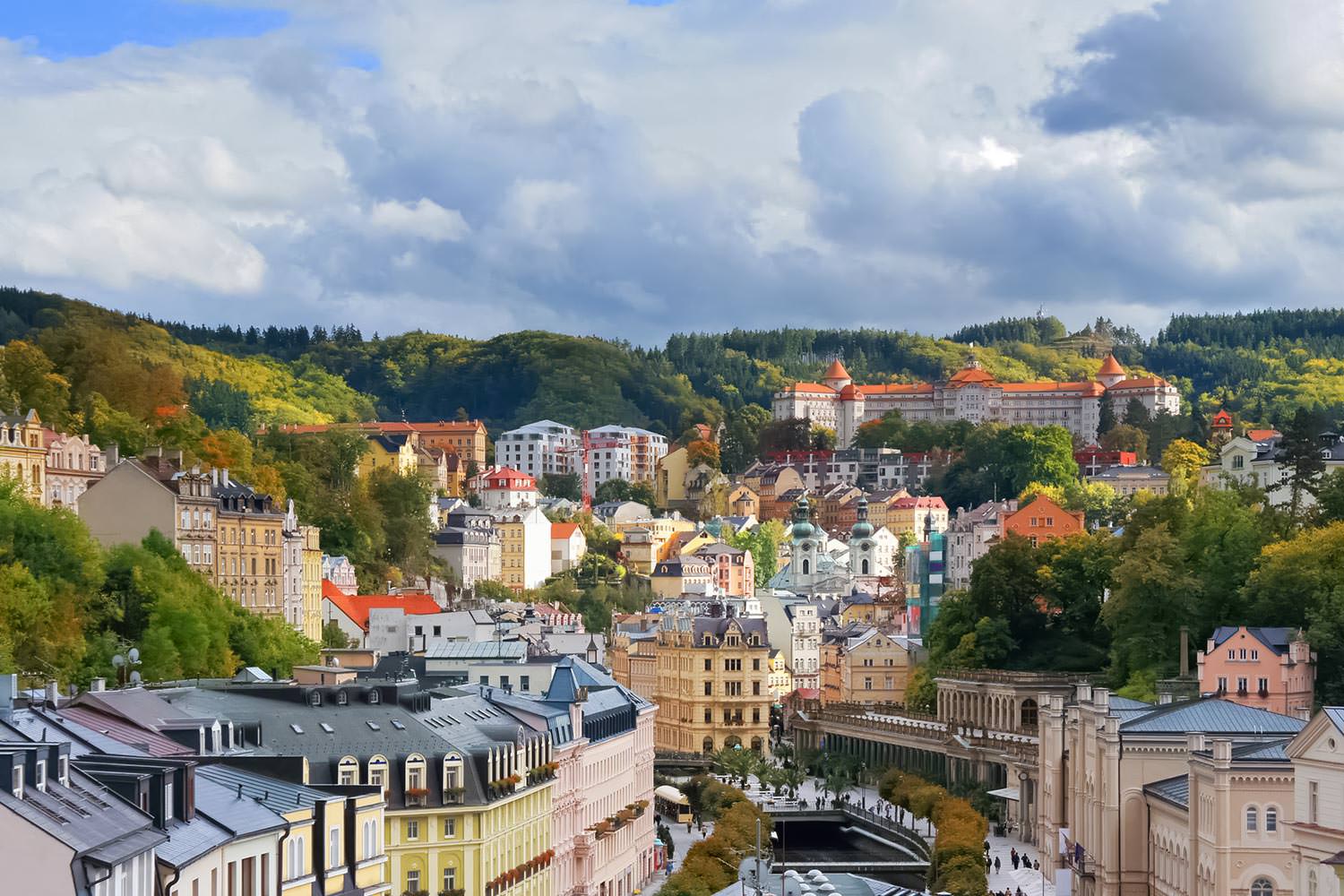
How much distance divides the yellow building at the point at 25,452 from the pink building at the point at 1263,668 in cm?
4372

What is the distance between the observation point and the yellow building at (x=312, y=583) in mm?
117000

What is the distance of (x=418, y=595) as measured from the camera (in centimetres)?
13738

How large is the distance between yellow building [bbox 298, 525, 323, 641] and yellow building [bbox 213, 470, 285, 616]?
24.1ft

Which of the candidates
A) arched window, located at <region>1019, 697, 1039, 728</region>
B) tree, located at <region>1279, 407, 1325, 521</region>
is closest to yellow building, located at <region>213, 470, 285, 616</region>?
arched window, located at <region>1019, 697, 1039, 728</region>

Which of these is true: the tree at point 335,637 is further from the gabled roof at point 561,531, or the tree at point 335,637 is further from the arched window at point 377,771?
the gabled roof at point 561,531

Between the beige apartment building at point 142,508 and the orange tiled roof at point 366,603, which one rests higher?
the beige apartment building at point 142,508

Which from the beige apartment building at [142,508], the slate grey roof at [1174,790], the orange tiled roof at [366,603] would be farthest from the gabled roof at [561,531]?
the slate grey roof at [1174,790]

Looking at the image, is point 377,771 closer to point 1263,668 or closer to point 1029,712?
point 1263,668

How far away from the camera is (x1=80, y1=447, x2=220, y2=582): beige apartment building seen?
9838cm

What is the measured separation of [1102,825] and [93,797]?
43.1 metres

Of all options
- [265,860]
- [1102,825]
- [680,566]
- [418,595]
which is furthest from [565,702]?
[680,566]

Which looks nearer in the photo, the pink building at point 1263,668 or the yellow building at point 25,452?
the pink building at point 1263,668

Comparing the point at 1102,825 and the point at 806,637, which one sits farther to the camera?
the point at 806,637

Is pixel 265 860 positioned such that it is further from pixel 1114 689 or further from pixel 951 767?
pixel 951 767
